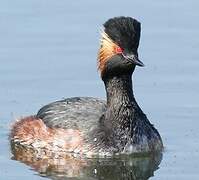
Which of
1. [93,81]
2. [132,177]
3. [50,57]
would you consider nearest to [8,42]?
[50,57]

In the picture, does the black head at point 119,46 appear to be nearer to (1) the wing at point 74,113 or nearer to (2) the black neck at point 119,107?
(2) the black neck at point 119,107

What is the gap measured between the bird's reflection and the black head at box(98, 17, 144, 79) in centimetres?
128

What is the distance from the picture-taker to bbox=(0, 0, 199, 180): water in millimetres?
14945

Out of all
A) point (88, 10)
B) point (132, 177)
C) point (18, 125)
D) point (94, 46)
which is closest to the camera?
point (132, 177)

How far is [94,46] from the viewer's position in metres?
19.2

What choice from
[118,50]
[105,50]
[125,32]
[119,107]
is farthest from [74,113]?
[125,32]

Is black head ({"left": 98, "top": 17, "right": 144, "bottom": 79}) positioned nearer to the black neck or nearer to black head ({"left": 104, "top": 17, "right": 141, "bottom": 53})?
black head ({"left": 104, "top": 17, "right": 141, "bottom": 53})

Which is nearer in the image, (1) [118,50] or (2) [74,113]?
(1) [118,50]

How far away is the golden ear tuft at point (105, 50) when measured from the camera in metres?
15.4

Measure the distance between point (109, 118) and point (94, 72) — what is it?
8.11 feet

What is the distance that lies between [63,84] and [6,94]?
995mm

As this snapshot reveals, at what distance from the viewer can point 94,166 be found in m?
15.0

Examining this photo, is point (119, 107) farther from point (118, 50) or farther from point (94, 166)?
point (94, 166)

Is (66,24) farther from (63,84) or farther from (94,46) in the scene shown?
(63,84)
